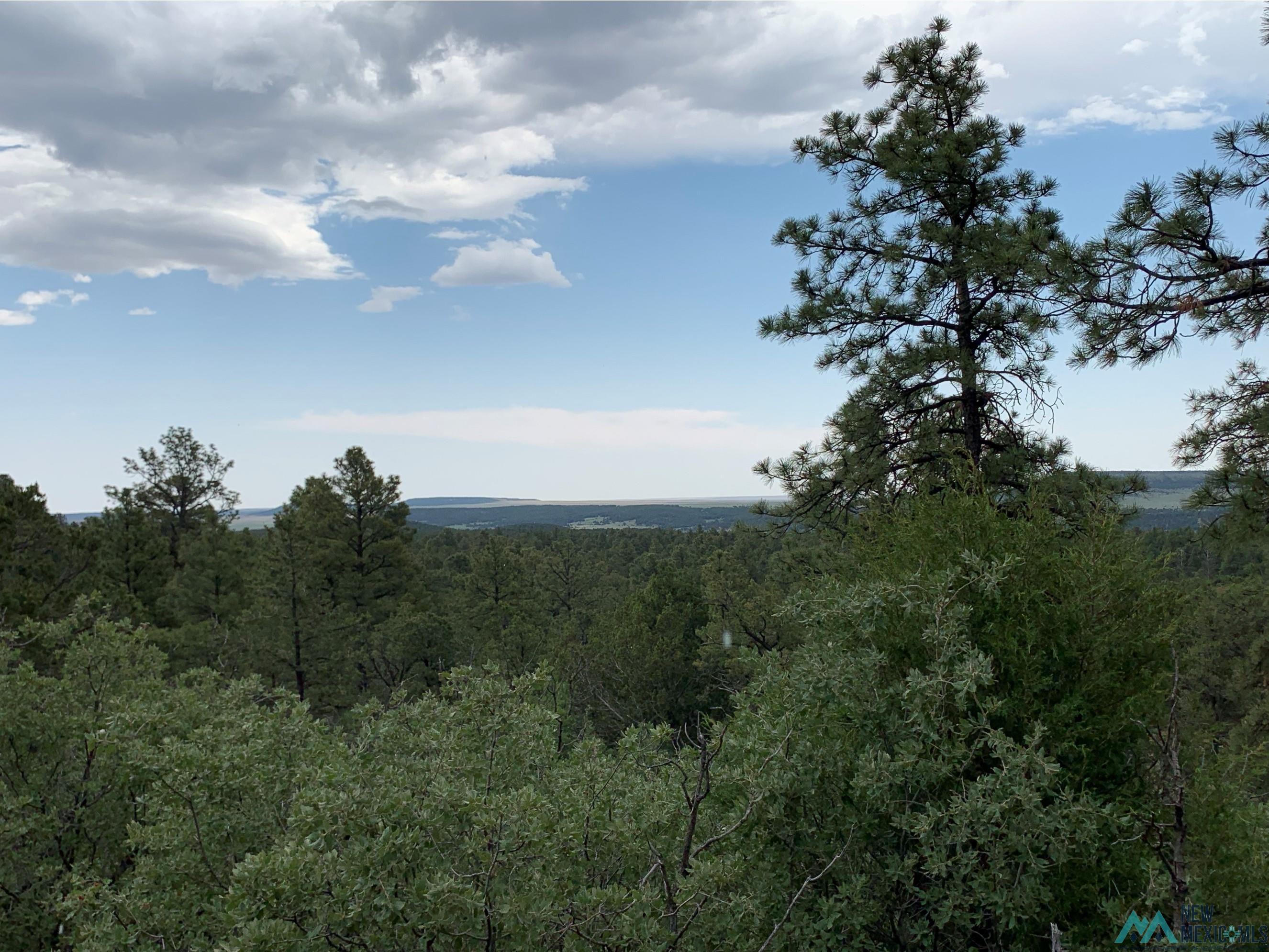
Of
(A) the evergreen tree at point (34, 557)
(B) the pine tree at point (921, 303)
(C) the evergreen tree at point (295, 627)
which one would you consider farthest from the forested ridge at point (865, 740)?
(C) the evergreen tree at point (295, 627)

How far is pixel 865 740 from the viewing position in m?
5.23

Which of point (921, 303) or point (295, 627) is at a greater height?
point (921, 303)

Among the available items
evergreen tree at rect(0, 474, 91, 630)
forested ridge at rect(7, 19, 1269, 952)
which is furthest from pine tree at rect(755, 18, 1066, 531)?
evergreen tree at rect(0, 474, 91, 630)

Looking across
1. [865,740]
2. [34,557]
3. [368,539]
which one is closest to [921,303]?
[865,740]

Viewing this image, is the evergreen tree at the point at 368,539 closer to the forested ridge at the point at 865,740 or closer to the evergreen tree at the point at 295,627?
the evergreen tree at the point at 295,627

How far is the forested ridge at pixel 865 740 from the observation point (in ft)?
14.3

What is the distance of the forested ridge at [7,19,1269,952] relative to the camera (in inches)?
172

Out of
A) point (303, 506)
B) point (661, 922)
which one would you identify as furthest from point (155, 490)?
point (661, 922)

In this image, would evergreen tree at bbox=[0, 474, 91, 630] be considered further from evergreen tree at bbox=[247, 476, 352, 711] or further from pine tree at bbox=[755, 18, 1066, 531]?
pine tree at bbox=[755, 18, 1066, 531]

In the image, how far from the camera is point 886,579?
554 cm

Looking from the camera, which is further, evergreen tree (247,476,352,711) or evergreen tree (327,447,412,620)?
evergreen tree (327,447,412,620)

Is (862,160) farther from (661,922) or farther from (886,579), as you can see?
(661,922)

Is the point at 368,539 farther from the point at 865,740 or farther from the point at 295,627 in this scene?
the point at 865,740

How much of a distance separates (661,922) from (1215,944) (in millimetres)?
2955
